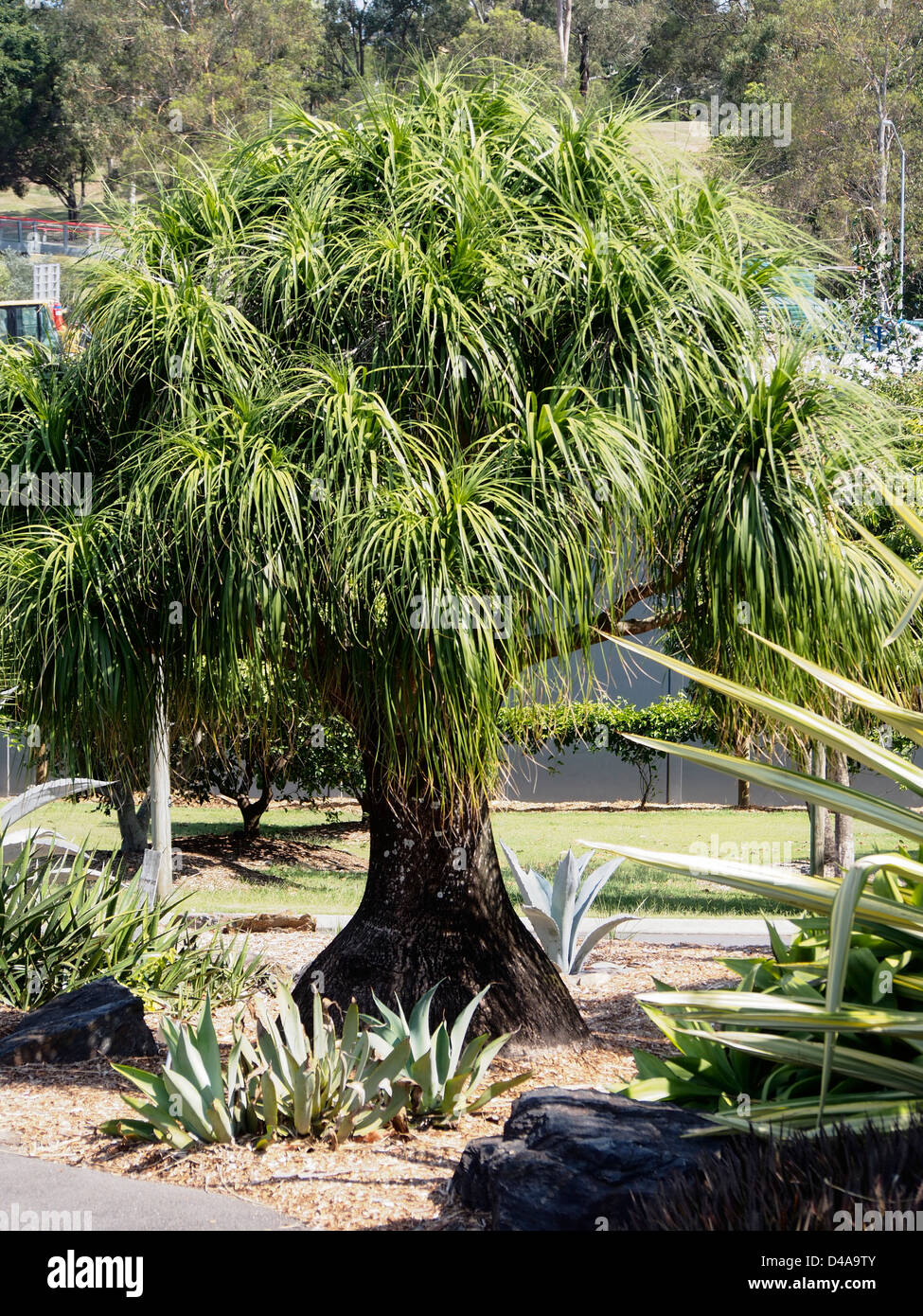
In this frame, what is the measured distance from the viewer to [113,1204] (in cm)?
379

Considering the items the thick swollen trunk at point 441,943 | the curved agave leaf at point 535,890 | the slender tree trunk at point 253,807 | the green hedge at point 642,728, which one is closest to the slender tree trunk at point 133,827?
the slender tree trunk at point 253,807

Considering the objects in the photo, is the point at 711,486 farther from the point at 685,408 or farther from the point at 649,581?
the point at 649,581

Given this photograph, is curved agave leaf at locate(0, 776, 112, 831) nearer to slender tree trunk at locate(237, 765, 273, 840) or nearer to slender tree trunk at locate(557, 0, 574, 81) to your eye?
slender tree trunk at locate(237, 765, 273, 840)

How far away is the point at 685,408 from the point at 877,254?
9677 millimetres

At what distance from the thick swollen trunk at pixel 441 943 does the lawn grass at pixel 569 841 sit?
4.58 metres

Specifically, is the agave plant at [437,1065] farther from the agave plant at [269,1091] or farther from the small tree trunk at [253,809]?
the small tree trunk at [253,809]

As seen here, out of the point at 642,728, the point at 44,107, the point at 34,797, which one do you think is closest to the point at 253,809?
the point at 642,728

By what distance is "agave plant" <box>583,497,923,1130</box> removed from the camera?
11.3 feet

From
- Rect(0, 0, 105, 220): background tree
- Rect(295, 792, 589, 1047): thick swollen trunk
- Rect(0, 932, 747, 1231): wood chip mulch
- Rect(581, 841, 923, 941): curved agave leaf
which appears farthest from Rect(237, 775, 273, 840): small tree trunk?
Rect(0, 0, 105, 220): background tree

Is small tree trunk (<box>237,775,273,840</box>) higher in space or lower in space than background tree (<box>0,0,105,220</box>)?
lower

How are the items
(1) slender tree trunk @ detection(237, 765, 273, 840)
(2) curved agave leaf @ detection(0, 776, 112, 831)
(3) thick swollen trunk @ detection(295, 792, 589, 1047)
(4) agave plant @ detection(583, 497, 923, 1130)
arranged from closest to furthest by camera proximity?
(4) agave plant @ detection(583, 497, 923, 1130) < (3) thick swollen trunk @ detection(295, 792, 589, 1047) < (2) curved agave leaf @ detection(0, 776, 112, 831) < (1) slender tree trunk @ detection(237, 765, 273, 840)

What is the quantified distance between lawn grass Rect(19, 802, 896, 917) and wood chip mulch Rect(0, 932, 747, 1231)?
16.0 ft

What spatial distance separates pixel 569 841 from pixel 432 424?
1302cm
